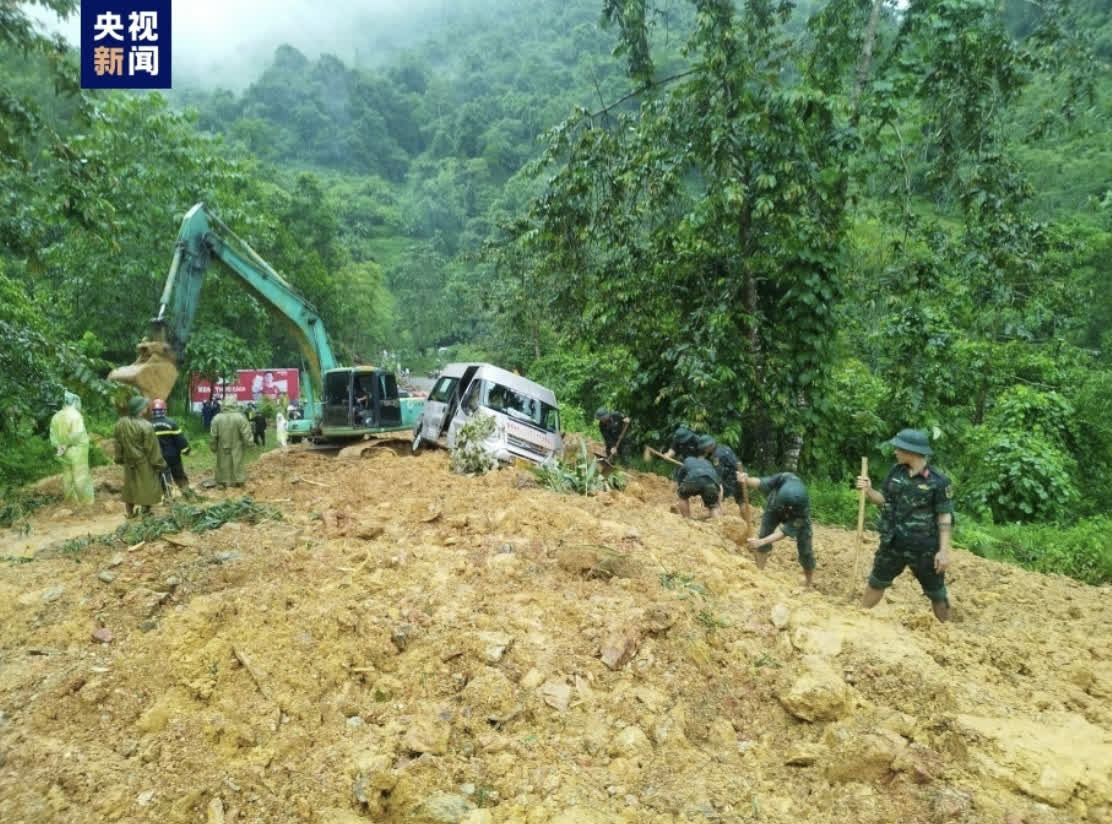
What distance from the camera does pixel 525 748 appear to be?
3.06 meters

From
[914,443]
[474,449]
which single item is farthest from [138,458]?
[914,443]

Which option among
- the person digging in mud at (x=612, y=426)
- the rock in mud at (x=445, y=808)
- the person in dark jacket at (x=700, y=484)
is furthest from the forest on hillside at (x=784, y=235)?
the rock in mud at (x=445, y=808)

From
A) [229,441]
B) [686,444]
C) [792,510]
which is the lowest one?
[229,441]

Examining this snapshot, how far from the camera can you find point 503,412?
10141 millimetres

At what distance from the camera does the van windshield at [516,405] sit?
10.2 m

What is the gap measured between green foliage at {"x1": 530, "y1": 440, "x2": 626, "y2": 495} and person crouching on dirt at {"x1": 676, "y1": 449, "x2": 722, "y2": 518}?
1108 mm

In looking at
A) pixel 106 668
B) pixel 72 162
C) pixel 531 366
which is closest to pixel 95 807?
pixel 106 668

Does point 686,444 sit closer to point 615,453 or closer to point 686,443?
point 686,443

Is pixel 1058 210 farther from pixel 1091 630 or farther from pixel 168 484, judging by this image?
pixel 168 484

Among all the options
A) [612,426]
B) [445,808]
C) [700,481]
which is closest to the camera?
[445,808]

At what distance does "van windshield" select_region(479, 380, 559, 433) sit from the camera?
33.5ft

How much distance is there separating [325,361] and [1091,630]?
A: 11.2 m

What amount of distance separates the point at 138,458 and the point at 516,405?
5.09m

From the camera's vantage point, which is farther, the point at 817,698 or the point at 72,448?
the point at 72,448
